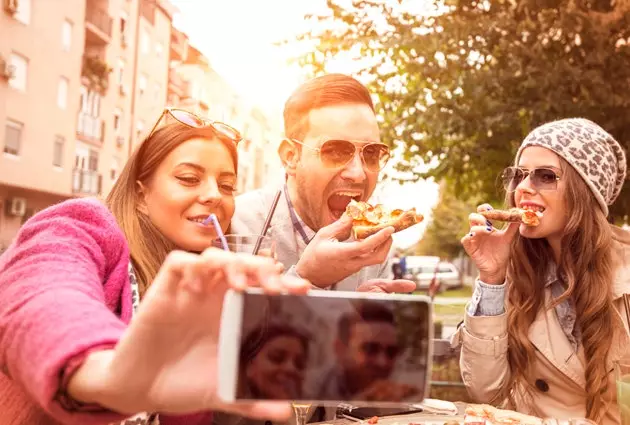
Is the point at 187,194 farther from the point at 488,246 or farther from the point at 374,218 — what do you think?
the point at 488,246

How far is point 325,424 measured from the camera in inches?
81.3

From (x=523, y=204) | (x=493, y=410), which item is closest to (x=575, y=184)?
(x=523, y=204)

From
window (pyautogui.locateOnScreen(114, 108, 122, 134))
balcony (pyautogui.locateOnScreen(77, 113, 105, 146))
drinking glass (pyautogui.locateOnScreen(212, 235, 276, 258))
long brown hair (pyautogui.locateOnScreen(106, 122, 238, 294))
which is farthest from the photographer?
window (pyautogui.locateOnScreen(114, 108, 122, 134))

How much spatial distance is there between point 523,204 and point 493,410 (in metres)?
1.14

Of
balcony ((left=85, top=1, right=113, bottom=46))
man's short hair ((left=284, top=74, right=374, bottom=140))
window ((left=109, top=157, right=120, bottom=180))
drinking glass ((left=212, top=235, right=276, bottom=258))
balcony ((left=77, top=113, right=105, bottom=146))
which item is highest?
balcony ((left=85, top=1, right=113, bottom=46))

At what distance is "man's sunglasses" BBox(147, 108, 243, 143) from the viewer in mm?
2062

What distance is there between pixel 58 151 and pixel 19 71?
418cm

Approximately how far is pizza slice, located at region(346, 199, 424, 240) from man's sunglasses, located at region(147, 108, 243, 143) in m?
0.71

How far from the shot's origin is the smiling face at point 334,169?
10.1 feet

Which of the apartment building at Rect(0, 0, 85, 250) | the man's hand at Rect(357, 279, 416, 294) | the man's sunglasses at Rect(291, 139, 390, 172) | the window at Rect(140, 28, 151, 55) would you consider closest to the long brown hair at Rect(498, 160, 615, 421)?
the man's sunglasses at Rect(291, 139, 390, 172)

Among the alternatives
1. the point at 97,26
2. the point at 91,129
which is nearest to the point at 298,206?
the point at 91,129

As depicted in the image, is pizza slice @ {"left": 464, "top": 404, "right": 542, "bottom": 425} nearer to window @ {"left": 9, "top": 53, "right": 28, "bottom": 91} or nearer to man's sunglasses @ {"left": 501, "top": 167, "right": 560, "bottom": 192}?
man's sunglasses @ {"left": 501, "top": 167, "right": 560, "bottom": 192}

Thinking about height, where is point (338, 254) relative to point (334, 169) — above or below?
below

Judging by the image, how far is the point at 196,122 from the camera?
6.81 ft
